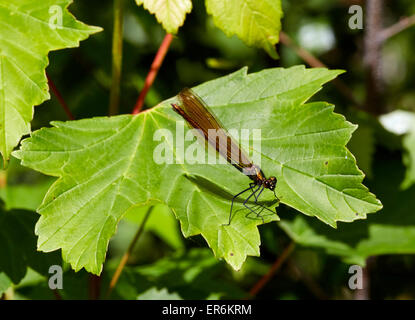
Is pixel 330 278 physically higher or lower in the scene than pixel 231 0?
lower

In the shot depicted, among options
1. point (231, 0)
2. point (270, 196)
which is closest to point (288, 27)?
point (231, 0)

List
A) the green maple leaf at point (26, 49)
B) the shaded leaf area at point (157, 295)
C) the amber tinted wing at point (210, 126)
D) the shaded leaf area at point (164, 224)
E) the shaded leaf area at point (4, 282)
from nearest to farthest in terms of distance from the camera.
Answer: the green maple leaf at point (26, 49), the amber tinted wing at point (210, 126), the shaded leaf area at point (4, 282), the shaded leaf area at point (157, 295), the shaded leaf area at point (164, 224)

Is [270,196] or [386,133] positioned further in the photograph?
[386,133]

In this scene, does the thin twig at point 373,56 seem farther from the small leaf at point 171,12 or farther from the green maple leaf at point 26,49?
the green maple leaf at point 26,49

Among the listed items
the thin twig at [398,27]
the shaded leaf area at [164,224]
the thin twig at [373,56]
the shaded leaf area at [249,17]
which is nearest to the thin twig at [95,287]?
the shaded leaf area at [249,17]
